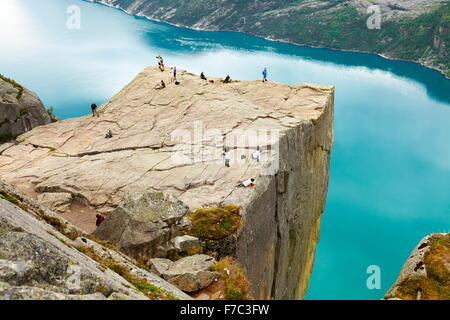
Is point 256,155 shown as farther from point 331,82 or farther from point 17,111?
point 331,82

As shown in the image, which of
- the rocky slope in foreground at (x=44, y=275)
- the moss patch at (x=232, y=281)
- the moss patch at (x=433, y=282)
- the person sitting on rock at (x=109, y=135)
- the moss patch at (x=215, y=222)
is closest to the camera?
the rocky slope in foreground at (x=44, y=275)

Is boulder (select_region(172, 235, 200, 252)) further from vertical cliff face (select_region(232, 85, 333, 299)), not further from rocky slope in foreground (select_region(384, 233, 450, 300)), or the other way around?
rocky slope in foreground (select_region(384, 233, 450, 300))

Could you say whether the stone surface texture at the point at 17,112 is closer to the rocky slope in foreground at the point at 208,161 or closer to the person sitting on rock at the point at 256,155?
the rocky slope in foreground at the point at 208,161

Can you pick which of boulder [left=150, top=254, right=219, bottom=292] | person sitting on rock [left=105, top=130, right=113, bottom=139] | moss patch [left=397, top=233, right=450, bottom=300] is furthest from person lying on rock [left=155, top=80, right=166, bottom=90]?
moss patch [left=397, top=233, right=450, bottom=300]

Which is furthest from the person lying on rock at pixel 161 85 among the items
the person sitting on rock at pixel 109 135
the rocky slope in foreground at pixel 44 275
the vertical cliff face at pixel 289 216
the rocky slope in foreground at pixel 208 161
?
the rocky slope in foreground at pixel 44 275

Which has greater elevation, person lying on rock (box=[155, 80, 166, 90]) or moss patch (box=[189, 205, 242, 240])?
person lying on rock (box=[155, 80, 166, 90])
